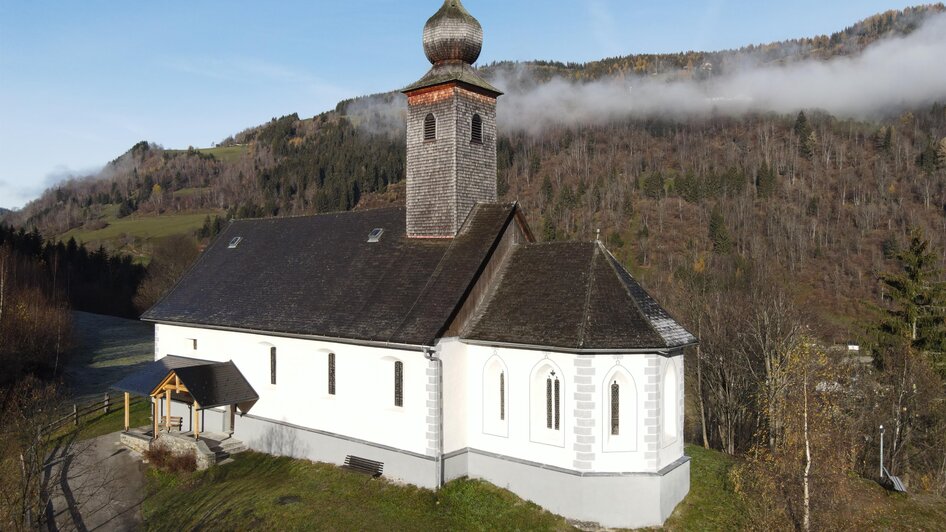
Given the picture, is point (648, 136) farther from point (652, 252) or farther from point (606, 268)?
point (606, 268)

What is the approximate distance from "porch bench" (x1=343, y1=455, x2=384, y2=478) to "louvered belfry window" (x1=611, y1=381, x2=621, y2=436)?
7.23 meters

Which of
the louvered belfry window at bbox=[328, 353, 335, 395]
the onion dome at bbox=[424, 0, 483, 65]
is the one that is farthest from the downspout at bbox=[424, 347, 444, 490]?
the onion dome at bbox=[424, 0, 483, 65]

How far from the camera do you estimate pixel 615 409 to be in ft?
57.8

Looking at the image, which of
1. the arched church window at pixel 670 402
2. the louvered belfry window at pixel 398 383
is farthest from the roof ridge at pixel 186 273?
the arched church window at pixel 670 402

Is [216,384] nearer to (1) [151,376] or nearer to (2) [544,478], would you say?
(1) [151,376]

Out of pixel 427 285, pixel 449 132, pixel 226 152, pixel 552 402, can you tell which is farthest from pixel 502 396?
pixel 226 152

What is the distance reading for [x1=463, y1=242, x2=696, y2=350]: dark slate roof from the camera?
17453mm

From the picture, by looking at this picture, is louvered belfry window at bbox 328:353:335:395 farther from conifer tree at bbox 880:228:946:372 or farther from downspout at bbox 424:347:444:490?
conifer tree at bbox 880:228:946:372

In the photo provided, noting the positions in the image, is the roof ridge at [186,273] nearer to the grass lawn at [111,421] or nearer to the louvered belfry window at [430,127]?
the grass lawn at [111,421]

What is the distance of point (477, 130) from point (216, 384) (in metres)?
13.2

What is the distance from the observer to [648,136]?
168875 mm

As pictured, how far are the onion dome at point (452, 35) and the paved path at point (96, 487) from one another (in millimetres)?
17562

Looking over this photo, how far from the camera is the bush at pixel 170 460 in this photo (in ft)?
71.2

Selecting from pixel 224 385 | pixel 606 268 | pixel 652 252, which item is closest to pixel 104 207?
pixel 652 252
